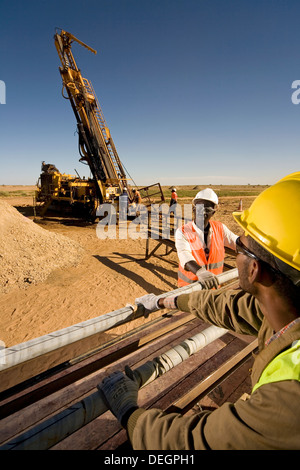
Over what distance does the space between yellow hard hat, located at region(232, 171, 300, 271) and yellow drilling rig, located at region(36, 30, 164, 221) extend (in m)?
10.5

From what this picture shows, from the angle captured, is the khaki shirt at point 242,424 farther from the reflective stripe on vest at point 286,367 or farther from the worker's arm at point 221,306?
the worker's arm at point 221,306

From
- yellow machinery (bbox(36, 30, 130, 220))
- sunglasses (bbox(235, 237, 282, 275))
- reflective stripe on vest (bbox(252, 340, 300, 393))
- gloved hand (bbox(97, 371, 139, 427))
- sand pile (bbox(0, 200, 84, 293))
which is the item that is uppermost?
yellow machinery (bbox(36, 30, 130, 220))

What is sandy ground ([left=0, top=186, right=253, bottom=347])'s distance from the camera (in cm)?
486

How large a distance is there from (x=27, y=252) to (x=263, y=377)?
27.6ft

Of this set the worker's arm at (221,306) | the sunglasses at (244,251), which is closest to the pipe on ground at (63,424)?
the worker's arm at (221,306)

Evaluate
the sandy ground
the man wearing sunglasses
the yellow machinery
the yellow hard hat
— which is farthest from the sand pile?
the yellow hard hat

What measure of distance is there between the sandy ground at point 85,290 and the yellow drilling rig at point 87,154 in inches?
173

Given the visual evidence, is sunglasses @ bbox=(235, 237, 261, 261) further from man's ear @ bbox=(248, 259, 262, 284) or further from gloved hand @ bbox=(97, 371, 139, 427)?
gloved hand @ bbox=(97, 371, 139, 427)

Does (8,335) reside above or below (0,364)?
below

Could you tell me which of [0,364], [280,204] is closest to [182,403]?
[0,364]

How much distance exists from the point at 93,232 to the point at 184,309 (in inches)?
430

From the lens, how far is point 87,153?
12.8 m

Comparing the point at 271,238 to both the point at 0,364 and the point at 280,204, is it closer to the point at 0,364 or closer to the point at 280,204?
the point at 280,204

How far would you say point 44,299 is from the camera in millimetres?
5816
